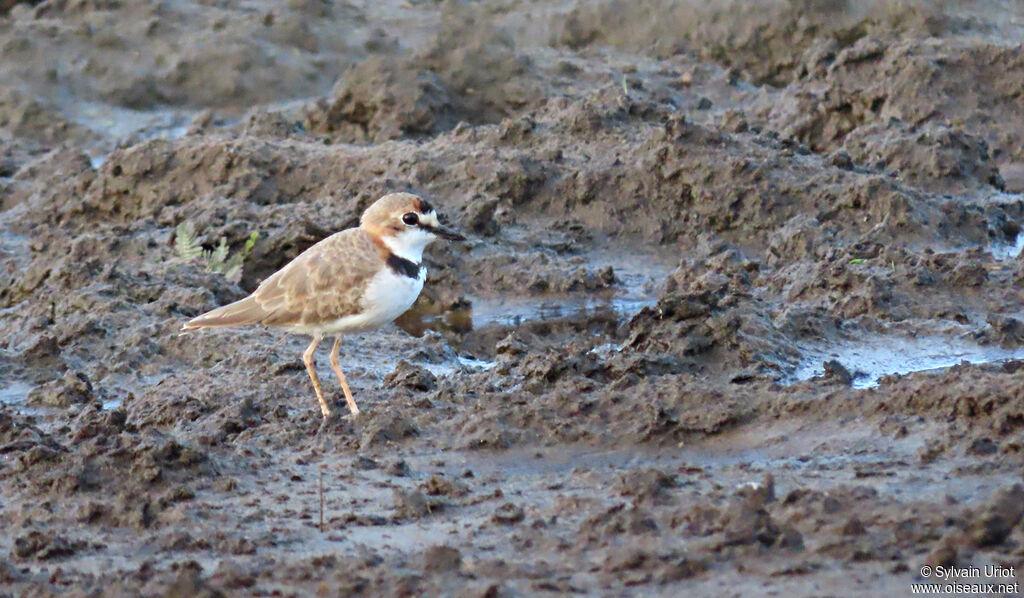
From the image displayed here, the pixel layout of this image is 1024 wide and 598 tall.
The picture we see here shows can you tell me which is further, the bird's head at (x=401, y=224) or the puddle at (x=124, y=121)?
the puddle at (x=124, y=121)

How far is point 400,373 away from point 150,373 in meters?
1.70

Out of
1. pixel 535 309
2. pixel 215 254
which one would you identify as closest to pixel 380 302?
pixel 535 309

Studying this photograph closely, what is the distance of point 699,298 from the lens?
7949 mm

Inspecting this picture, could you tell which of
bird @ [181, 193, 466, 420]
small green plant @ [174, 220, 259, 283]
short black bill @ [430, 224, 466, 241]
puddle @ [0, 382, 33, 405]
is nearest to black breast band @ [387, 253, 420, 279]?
bird @ [181, 193, 466, 420]

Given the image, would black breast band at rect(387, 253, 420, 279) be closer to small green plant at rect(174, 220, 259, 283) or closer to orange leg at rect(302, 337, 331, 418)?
orange leg at rect(302, 337, 331, 418)

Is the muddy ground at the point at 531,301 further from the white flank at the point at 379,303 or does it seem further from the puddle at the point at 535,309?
the white flank at the point at 379,303

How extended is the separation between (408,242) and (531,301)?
235 centimetres

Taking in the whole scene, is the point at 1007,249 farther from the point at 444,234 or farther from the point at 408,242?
the point at 408,242

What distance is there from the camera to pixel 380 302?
7129mm

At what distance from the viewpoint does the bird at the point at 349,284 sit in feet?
23.4

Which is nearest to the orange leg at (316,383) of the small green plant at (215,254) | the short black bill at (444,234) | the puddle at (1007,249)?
the short black bill at (444,234)

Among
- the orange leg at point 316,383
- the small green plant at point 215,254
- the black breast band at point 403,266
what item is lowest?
the small green plant at point 215,254

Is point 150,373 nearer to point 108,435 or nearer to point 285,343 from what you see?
point 285,343

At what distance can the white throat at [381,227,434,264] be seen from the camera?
7.36m
